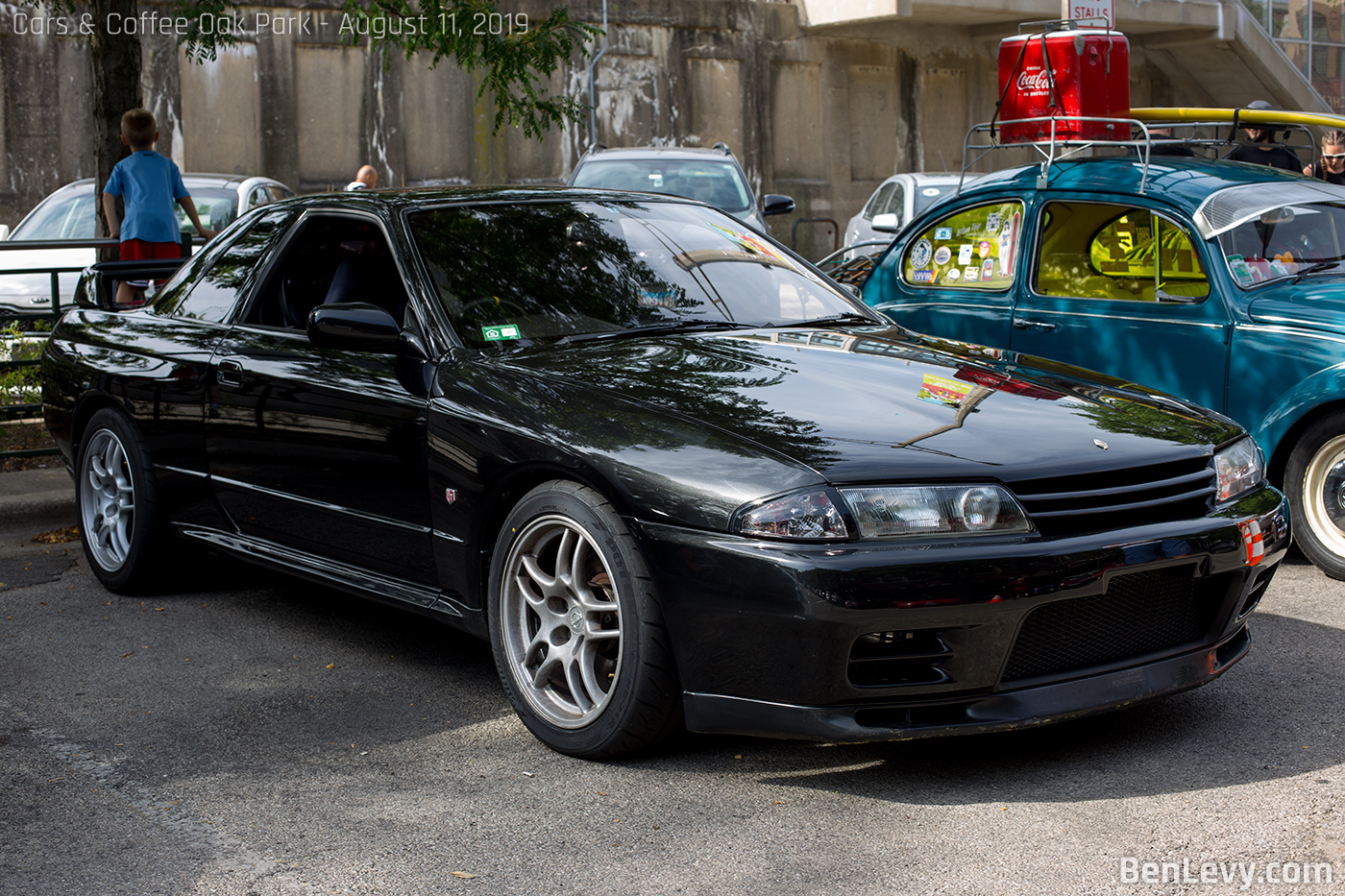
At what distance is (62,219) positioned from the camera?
12.4m

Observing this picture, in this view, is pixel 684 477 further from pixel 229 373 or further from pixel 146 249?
pixel 146 249

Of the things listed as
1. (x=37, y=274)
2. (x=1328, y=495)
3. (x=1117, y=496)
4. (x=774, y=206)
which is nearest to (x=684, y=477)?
(x=1117, y=496)

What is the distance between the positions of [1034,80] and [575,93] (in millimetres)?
16326

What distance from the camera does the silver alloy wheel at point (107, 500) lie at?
5762 mm

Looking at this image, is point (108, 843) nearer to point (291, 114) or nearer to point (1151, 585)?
point (1151, 585)

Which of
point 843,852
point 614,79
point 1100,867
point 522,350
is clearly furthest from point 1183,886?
point 614,79

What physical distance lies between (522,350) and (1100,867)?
217 cm

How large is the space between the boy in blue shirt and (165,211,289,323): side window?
3.96m

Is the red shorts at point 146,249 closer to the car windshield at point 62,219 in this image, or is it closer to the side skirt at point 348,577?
the car windshield at point 62,219

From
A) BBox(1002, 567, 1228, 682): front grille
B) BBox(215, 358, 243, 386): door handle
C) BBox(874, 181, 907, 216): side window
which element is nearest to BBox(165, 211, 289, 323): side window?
BBox(215, 358, 243, 386): door handle

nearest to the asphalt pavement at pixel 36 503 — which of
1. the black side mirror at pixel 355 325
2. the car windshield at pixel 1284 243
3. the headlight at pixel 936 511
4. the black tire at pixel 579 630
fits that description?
the black side mirror at pixel 355 325

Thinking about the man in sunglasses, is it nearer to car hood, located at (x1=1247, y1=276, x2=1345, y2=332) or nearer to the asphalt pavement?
car hood, located at (x1=1247, y1=276, x2=1345, y2=332)

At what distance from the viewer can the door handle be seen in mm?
5004

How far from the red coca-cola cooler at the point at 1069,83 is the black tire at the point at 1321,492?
2480mm
